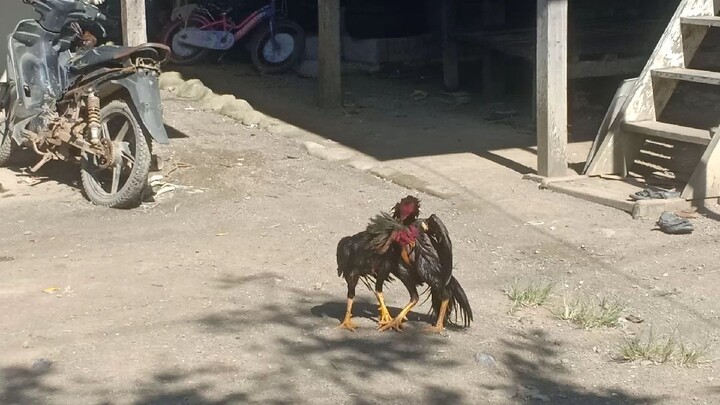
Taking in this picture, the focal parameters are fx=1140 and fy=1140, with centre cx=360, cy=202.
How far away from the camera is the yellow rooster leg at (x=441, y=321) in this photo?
17.1 feet

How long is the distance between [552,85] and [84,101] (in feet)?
11.0

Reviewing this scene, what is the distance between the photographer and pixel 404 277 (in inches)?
204

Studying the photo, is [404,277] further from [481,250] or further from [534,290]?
[481,250]

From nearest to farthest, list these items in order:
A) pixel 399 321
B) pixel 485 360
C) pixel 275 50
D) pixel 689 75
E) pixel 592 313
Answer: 1. pixel 485 360
2. pixel 399 321
3. pixel 592 313
4. pixel 689 75
5. pixel 275 50

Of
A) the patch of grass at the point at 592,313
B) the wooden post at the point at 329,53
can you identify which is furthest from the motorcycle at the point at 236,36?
the patch of grass at the point at 592,313

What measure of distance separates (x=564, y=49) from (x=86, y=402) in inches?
199

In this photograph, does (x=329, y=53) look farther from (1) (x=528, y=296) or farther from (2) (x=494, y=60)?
(1) (x=528, y=296)

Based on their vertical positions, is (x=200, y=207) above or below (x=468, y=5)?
below

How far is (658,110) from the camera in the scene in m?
8.66

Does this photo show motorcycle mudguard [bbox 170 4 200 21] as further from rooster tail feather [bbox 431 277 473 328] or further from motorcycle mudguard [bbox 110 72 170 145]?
rooster tail feather [bbox 431 277 473 328]

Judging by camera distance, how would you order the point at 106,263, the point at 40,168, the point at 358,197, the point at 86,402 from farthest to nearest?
the point at 40,168
the point at 358,197
the point at 106,263
the point at 86,402

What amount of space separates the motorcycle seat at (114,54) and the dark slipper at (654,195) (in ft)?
10.9

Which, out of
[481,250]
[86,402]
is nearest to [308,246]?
[481,250]

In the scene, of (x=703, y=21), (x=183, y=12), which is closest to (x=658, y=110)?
(x=703, y=21)
